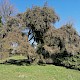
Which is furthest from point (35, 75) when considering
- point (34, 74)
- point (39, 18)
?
point (39, 18)

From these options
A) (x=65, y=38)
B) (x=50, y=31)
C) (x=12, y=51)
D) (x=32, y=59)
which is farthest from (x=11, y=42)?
(x=65, y=38)

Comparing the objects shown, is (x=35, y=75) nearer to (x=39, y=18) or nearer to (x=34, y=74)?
(x=34, y=74)

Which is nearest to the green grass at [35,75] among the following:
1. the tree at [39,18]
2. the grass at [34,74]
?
the grass at [34,74]

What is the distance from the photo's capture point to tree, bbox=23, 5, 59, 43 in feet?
72.2

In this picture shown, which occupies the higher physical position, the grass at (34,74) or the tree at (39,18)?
the tree at (39,18)

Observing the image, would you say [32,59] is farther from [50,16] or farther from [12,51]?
[50,16]

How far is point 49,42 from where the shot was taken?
22.5m

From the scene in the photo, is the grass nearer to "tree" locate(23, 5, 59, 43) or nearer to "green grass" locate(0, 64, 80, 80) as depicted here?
"green grass" locate(0, 64, 80, 80)

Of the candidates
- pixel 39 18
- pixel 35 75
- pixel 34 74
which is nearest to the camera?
pixel 35 75

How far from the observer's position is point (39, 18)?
2197 cm

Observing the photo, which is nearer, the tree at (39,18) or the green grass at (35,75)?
the green grass at (35,75)

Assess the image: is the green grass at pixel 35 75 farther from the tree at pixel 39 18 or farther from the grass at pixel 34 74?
the tree at pixel 39 18

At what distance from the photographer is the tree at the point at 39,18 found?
22016mm

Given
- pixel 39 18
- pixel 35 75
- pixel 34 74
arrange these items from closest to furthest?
1. pixel 35 75
2. pixel 34 74
3. pixel 39 18
